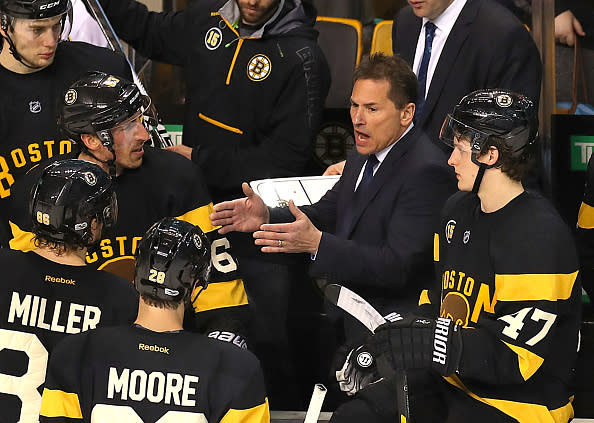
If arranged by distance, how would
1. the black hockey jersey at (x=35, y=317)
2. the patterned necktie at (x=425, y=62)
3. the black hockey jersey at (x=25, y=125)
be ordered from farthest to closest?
the patterned necktie at (x=425, y=62), the black hockey jersey at (x=25, y=125), the black hockey jersey at (x=35, y=317)

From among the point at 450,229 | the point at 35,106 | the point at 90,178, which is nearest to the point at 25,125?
the point at 35,106

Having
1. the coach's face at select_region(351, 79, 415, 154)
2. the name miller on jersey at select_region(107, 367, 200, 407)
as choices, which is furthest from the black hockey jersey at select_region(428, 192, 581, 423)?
the name miller on jersey at select_region(107, 367, 200, 407)

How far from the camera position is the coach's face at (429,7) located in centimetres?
421

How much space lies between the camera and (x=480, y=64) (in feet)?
13.7

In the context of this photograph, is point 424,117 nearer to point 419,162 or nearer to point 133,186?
point 419,162

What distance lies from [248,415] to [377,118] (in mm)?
1414

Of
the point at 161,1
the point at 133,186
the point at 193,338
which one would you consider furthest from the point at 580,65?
the point at 193,338

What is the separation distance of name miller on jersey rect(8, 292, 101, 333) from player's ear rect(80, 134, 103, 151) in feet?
2.33

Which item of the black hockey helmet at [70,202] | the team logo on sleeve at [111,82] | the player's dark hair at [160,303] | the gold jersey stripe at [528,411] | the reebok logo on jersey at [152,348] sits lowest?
the gold jersey stripe at [528,411]

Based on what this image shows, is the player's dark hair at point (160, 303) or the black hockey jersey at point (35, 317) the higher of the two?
the player's dark hair at point (160, 303)

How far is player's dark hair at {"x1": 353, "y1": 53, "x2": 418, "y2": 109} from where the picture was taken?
376cm

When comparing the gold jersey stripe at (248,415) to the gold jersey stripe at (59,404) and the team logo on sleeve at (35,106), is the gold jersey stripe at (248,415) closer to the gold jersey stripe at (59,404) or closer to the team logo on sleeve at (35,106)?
the gold jersey stripe at (59,404)

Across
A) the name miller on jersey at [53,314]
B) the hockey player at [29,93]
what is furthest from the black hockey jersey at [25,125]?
the name miller on jersey at [53,314]

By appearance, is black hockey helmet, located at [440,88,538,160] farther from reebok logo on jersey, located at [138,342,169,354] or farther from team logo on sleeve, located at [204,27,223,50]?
team logo on sleeve, located at [204,27,223,50]
